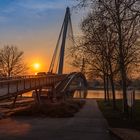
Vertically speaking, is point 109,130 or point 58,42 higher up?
point 58,42

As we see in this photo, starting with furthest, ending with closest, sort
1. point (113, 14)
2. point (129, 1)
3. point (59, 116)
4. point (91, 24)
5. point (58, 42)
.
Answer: point (58, 42) → point (91, 24) → point (59, 116) → point (113, 14) → point (129, 1)

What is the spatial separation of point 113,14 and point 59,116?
8470mm

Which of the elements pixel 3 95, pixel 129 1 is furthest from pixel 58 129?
pixel 3 95

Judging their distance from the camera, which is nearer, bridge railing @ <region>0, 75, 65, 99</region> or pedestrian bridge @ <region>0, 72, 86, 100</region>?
bridge railing @ <region>0, 75, 65, 99</region>

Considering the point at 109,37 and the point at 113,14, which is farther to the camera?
the point at 109,37

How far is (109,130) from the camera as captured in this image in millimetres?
21953

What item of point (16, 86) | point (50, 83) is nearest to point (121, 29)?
point (16, 86)

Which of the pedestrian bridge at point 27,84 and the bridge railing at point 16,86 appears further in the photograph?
the pedestrian bridge at point 27,84

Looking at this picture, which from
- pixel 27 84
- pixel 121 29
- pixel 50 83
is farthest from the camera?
pixel 50 83

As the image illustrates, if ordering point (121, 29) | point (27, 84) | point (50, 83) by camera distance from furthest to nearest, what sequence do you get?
point (50, 83) < point (27, 84) < point (121, 29)

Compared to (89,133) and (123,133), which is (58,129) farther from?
(123,133)

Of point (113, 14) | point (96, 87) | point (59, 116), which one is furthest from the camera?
point (96, 87)

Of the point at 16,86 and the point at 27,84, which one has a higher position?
the point at 27,84

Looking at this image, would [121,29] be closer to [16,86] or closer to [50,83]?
[16,86]
